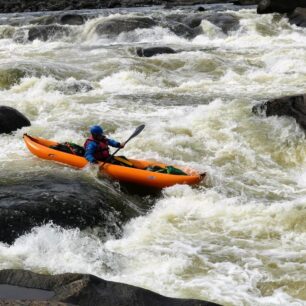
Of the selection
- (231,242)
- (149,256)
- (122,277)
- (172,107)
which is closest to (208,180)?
(231,242)

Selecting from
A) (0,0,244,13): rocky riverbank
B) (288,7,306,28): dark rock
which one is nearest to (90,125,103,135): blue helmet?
(288,7,306,28): dark rock

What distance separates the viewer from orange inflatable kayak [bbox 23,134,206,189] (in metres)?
6.92

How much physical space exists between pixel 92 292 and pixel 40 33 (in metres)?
19.4

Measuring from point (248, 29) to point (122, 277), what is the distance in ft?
58.0

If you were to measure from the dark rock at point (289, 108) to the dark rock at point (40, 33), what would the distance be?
14.5 m

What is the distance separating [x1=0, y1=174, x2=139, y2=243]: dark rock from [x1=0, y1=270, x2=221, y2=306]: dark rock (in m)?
1.65

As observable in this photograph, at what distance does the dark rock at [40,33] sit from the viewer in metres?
21.5

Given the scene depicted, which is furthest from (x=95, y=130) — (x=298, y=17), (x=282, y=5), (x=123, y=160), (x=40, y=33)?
(x=282, y=5)

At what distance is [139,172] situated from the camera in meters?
6.95

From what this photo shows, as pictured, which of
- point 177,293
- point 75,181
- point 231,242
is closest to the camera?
point 177,293

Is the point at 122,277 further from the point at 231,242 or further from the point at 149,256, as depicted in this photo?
the point at 231,242

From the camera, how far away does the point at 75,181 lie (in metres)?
6.71

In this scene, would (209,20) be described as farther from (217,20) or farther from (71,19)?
(71,19)

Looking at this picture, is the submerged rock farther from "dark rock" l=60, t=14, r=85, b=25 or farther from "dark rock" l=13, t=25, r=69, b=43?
"dark rock" l=13, t=25, r=69, b=43
